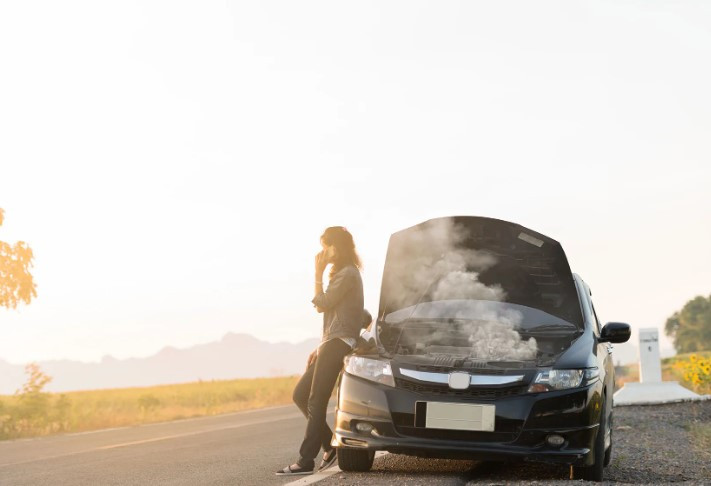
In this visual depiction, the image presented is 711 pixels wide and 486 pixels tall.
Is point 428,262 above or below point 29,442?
above

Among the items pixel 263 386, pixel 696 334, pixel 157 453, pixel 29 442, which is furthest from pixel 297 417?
pixel 696 334

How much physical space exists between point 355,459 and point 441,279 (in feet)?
5.82

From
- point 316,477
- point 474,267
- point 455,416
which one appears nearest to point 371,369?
point 455,416

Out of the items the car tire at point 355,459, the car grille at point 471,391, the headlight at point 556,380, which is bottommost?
the car tire at point 355,459

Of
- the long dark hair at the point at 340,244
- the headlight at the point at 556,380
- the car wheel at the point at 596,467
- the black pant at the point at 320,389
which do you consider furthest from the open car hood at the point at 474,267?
the car wheel at the point at 596,467

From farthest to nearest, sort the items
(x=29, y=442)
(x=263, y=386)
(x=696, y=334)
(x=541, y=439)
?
1. (x=696, y=334)
2. (x=263, y=386)
3. (x=29, y=442)
4. (x=541, y=439)

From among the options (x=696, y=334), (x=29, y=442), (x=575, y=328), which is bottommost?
(x=29, y=442)

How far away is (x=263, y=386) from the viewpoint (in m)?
40.2

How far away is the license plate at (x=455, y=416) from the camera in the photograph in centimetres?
707

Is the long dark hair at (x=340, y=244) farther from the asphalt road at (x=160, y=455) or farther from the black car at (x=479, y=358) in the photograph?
the asphalt road at (x=160, y=455)

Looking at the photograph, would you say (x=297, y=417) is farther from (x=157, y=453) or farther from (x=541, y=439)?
(x=541, y=439)

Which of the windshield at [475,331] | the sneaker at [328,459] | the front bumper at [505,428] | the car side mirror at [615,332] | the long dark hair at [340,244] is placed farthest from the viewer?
the sneaker at [328,459]

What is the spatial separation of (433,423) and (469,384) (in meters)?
0.41

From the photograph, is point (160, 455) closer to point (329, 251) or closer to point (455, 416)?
point (329, 251)
